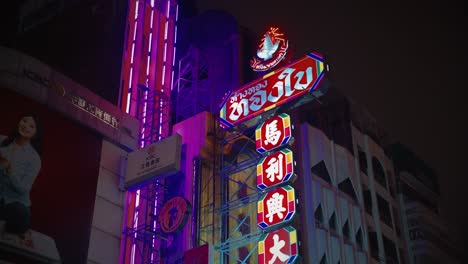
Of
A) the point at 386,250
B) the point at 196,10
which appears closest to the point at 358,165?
the point at 386,250

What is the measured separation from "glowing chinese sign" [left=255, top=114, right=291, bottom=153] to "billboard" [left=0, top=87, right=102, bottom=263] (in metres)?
6.90

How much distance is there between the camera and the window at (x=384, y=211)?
4525 cm

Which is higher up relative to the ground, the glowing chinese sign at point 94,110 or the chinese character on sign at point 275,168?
the glowing chinese sign at point 94,110

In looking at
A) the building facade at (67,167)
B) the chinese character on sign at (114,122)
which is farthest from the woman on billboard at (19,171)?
the chinese character on sign at (114,122)

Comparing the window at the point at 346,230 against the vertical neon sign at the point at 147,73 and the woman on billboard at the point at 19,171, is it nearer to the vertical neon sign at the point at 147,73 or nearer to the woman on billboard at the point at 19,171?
the vertical neon sign at the point at 147,73

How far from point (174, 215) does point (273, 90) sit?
696 cm

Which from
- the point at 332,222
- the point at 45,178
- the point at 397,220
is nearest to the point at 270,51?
the point at 45,178

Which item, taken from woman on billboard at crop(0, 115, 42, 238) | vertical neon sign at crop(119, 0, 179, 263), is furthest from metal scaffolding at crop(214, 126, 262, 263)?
woman on billboard at crop(0, 115, 42, 238)

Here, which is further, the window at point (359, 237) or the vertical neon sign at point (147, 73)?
the window at point (359, 237)

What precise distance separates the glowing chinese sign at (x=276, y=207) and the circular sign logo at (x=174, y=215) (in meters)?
2.95

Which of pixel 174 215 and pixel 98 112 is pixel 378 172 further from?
pixel 98 112

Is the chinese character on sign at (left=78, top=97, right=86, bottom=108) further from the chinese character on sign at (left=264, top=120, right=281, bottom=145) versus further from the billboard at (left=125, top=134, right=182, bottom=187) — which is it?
the chinese character on sign at (left=264, top=120, right=281, bottom=145)

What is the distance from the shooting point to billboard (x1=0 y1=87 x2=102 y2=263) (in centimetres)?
1953

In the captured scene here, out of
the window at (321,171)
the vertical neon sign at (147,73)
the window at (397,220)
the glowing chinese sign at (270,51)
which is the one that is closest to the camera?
the glowing chinese sign at (270,51)
